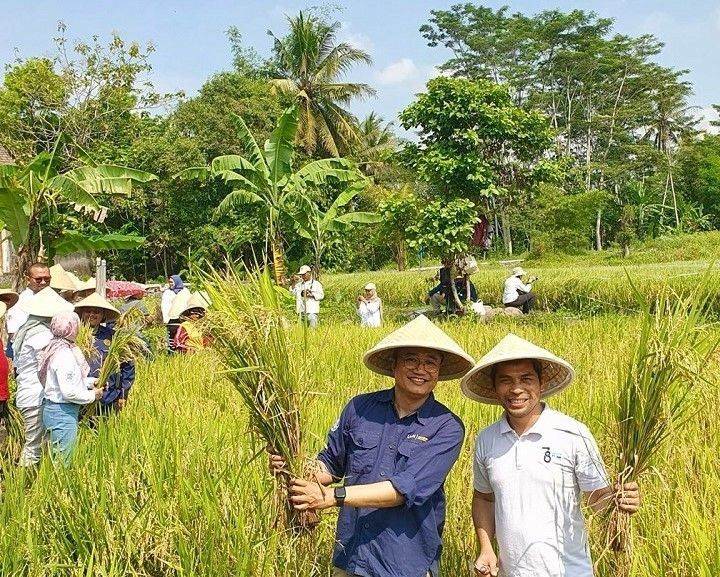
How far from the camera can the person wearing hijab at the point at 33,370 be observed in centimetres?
393

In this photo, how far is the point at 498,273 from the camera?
16125mm

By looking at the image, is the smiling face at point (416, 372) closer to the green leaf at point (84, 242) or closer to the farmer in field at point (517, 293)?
the green leaf at point (84, 242)

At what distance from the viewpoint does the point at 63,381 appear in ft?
12.0

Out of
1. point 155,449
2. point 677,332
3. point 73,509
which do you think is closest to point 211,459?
point 155,449

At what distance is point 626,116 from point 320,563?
28.2 metres

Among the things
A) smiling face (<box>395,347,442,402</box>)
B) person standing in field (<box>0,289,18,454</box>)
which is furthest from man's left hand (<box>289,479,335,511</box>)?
person standing in field (<box>0,289,18,454</box>)

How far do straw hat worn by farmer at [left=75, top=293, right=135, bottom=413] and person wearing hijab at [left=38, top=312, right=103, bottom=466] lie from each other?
266 millimetres

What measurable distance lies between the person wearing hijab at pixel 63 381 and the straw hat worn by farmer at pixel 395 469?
1.97 metres

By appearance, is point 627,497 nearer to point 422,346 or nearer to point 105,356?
point 422,346

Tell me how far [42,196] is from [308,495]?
18.8ft

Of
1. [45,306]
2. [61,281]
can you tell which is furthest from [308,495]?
[61,281]

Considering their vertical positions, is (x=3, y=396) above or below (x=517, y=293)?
above

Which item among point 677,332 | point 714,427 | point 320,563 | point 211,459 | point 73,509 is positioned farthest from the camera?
point 714,427

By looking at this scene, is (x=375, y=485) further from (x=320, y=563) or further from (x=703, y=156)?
(x=703, y=156)
